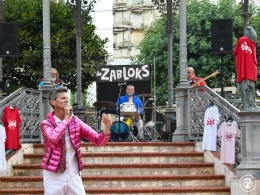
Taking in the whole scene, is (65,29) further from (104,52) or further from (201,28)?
(201,28)

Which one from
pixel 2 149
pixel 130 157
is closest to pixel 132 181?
pixel 130 157

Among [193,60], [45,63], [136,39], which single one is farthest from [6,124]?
[136,39]

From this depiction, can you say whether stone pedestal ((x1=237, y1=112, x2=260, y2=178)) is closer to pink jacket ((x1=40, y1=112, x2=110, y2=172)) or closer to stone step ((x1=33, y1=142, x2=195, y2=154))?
stone step ((x1=33, y1=142, x2=195, y2=154))

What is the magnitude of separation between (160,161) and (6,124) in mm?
2744

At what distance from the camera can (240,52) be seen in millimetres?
11984

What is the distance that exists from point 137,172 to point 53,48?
13703mm

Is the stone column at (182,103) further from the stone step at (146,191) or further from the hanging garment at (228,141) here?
the stone step at (146,191)

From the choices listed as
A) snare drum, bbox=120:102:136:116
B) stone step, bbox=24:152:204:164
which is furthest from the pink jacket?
snare drum, bbox=120:102:136:116

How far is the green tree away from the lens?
85.1ft

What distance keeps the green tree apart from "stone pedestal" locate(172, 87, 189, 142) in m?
11.2

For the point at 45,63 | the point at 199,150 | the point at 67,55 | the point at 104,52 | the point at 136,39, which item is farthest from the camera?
the point at 136,39

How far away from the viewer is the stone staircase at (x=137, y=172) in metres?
11.9

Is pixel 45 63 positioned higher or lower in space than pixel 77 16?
lower

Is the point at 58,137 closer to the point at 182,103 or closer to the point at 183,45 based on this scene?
the point at 182,103
